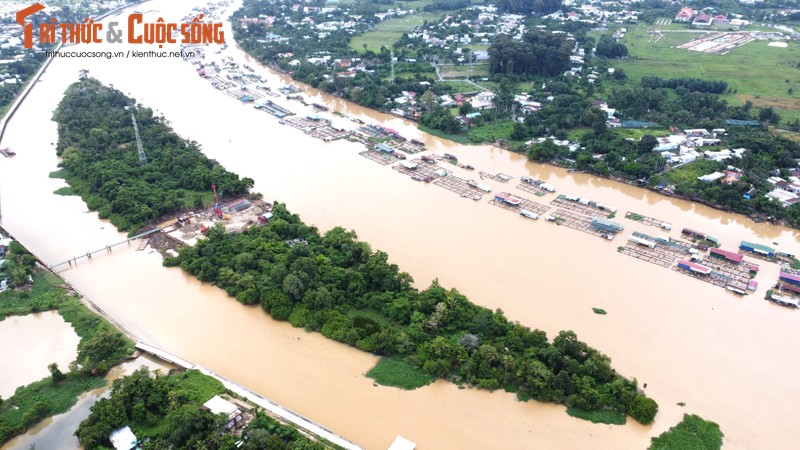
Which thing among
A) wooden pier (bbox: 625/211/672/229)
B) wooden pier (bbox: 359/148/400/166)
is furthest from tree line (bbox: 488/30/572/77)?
wooden pier (bbox: 625/211/672/229)

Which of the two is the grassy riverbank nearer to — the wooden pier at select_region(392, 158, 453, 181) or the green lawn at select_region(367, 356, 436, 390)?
the green lawn at select_region(367, 356, 436, 390)

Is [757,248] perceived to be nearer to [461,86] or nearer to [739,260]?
[739,260]

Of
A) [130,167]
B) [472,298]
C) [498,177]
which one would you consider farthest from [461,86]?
[472,298]

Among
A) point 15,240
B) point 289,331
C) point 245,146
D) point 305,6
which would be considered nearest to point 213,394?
point 289,331

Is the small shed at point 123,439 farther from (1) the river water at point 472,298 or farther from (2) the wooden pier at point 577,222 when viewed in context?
(2) the wooden pier at point 577,222

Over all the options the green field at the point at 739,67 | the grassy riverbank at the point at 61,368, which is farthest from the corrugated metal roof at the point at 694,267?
the green field at the point at 739,67

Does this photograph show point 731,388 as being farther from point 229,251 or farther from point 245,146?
point 245,146
